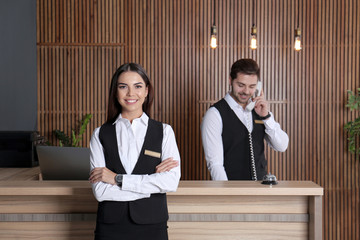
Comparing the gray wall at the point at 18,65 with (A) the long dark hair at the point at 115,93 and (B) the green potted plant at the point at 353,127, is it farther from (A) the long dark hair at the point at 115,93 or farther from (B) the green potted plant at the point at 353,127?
(B) the green potted plant at the point at 353,127

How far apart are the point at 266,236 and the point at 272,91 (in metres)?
3.28

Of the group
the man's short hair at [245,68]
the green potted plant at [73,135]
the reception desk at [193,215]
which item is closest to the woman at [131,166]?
the reception desk at [193,215]

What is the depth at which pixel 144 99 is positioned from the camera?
8.36 feet

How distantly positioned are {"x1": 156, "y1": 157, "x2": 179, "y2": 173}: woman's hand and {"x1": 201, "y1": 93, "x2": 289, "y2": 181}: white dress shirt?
3.51 ft

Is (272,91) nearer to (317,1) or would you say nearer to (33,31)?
(317,1)

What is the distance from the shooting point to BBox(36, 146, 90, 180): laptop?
118 inches

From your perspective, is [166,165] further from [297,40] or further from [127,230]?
[297,40]

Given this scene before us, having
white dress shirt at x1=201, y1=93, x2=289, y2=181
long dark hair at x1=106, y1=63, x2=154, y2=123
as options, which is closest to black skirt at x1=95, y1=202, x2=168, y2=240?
long dark hair at x1=106, y1=63, x2=154, y2=123

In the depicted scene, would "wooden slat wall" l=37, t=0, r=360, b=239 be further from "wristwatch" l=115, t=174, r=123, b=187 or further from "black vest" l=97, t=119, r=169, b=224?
"wristwatch" l=115, t=174, r=123, b=187

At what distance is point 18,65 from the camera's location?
5.35 metres

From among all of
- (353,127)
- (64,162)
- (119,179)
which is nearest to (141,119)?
(119,179)

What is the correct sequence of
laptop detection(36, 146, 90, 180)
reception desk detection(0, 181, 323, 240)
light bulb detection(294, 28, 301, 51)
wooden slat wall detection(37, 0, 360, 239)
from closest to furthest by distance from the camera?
reception desk detection(0, 181, 323, 240) → laptop detection(36, 146, 90, 180) → light bulb detection(294, 28, 301, 51) → wooden slat wall detection(37, 0, 360, 239)

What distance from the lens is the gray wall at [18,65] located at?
5.07 m

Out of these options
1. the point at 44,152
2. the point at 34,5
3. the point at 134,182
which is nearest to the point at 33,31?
the point at 34,5
